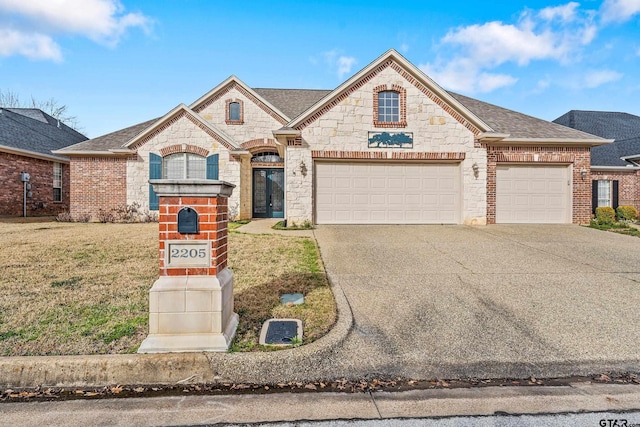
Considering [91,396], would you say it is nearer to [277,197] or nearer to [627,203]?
[277,197]

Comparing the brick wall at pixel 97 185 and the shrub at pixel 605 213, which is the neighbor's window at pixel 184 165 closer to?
the brick wall at pixel 97 185

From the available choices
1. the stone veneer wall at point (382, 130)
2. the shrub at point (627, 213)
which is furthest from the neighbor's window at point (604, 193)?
the stone veneer wall at point (382, 130)

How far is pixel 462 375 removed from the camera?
325 centimetres

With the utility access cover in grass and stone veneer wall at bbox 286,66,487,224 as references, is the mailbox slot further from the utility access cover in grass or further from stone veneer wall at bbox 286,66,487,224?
stone veneer wall at bbox 286,66,487,224

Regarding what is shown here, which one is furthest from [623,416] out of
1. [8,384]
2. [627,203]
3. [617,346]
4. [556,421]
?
[627,203]

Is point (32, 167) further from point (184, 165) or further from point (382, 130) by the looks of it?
point (382, 130)

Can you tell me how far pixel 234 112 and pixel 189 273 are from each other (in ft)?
50.2

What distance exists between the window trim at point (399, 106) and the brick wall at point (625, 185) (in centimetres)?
1097

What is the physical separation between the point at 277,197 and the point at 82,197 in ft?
27.4

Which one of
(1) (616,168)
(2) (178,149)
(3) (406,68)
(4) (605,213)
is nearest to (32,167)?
(2) (178,149)

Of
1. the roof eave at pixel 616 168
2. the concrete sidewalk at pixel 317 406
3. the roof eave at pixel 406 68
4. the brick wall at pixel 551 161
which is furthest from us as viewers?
the roof eave at pixel 616 168

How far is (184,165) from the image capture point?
14.9 meters

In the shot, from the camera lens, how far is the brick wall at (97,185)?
597 inches

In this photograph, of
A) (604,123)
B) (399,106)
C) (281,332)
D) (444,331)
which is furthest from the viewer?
(604,123)
